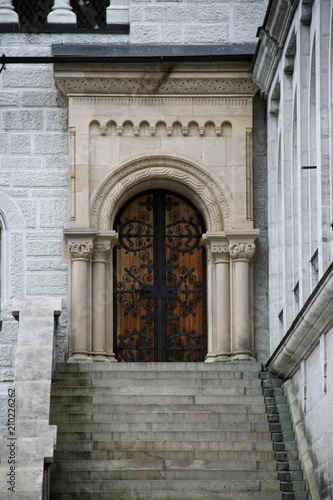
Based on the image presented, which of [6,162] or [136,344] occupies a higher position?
[6,162]

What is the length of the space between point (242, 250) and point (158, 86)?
9.59ft

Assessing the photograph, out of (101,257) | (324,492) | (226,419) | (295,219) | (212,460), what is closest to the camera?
(324,492)

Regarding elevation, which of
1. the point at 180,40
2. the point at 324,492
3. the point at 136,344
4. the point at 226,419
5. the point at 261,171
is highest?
the point at 180,40

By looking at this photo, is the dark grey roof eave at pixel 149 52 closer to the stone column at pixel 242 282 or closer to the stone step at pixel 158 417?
the stone column at pixel 242 282

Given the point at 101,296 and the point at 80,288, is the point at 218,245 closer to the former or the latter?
the point at 101,296

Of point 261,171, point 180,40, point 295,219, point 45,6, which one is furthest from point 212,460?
point 45,6

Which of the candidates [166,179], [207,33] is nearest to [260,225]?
[166,179]

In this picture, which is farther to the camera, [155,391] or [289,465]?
[155,391]

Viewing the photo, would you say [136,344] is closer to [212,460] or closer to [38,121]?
[38,121]

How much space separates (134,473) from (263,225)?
608 centimetres

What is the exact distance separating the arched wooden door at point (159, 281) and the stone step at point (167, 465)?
4982 millimetres

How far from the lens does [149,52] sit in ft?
57.8

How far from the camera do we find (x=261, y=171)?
17922 mm

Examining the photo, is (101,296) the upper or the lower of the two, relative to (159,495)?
upper
